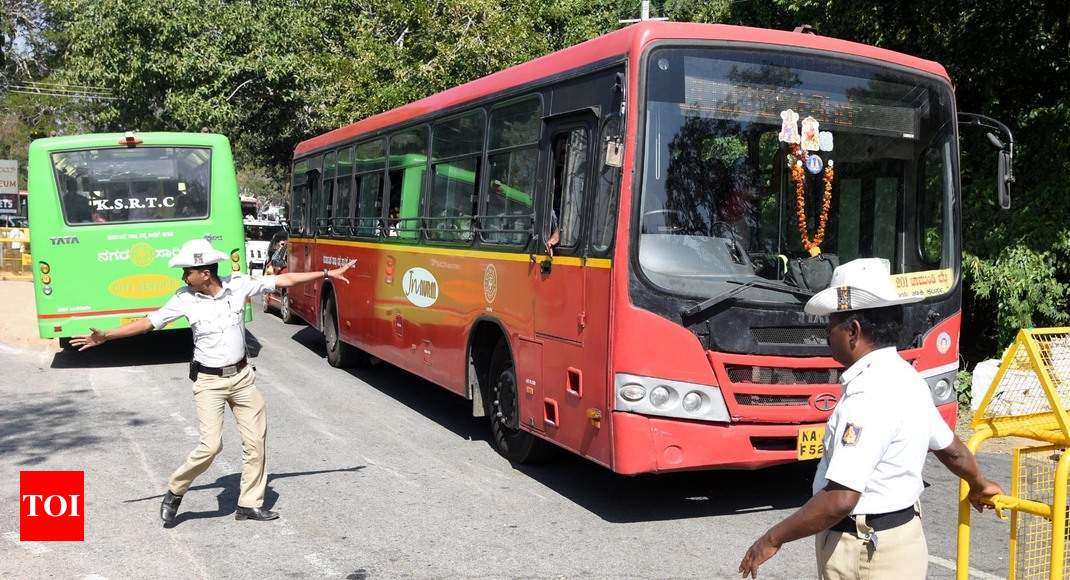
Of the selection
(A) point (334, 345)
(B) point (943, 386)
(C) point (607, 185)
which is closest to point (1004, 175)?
(B) point (943, 386)

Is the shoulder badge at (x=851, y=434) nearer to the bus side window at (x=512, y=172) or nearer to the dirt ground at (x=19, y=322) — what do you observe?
the bus side window at (x=512, y=172)

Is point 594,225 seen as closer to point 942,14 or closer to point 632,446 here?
point 632,446

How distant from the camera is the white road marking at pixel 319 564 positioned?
5664mm

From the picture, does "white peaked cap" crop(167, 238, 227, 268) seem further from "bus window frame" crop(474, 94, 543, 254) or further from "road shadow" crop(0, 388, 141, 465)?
"road shadow" crop(0, 388, 141, 465)

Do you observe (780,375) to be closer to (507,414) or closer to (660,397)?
(660,397)

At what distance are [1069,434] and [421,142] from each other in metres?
7.42

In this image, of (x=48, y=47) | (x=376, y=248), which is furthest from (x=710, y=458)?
(x=48, y=47)

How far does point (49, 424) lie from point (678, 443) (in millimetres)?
6424

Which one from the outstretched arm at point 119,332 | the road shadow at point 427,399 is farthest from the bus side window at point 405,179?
the outstretched arm at point 119,332

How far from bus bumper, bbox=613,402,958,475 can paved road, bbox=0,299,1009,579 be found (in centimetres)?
49

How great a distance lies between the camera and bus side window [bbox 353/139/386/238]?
1169cm

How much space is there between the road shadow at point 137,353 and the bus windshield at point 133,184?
1973 mm

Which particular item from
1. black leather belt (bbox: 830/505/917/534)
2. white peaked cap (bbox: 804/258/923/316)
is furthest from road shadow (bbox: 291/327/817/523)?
white peaked cap (bbox: 804/258/923/316)

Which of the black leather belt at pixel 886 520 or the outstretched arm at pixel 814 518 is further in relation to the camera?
the black leather belt at pixel 886 520
